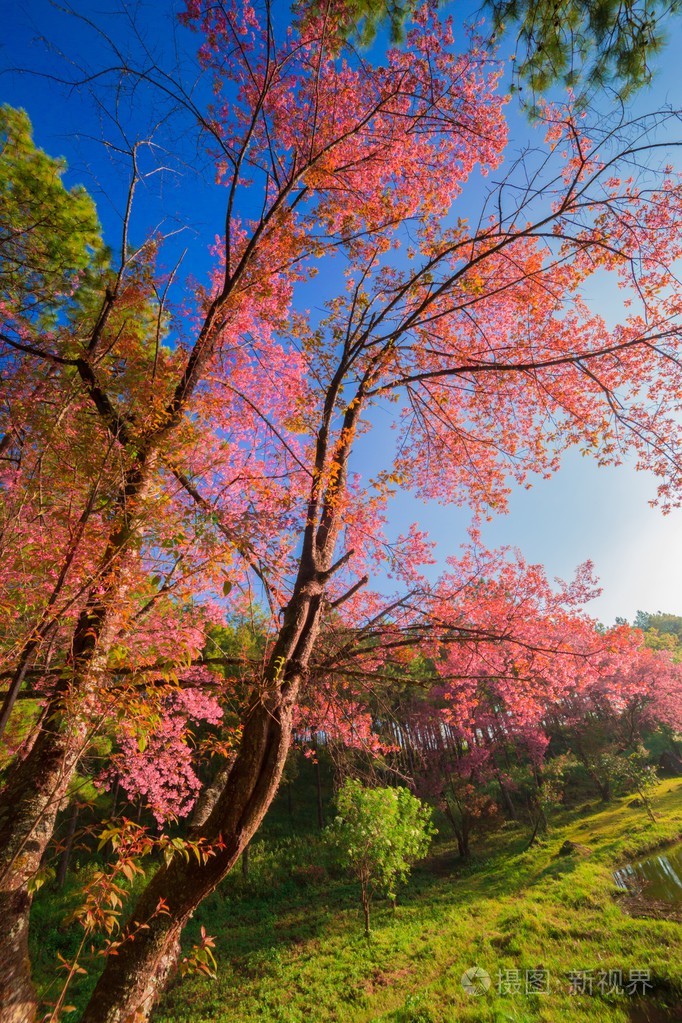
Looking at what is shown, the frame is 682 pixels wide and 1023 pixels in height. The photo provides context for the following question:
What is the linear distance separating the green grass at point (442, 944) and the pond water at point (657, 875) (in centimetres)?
49

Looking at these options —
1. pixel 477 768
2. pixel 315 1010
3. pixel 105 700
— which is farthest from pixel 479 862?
pixel 105 700

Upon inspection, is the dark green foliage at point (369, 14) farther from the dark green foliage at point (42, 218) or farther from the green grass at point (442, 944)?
the green grass at point (442, 944)

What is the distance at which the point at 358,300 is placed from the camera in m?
4.66

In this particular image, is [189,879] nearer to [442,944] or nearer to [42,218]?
[42,218]

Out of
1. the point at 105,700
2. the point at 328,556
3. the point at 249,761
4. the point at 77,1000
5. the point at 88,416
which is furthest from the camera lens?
the point at 77,1000

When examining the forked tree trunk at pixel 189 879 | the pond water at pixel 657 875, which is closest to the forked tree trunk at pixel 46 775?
the forked tree trunk at pixel 189 879

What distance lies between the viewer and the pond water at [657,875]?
1000cm

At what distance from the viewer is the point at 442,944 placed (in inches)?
364

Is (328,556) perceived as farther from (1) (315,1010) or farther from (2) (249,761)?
(1) (315,1010)

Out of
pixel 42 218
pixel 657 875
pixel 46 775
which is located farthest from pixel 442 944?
pixel 42 218

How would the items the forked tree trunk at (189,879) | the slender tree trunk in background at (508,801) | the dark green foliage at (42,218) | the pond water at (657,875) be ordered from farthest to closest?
the slender tree trunk in background at (508,801), the pond water at (657,875), the dark green foliage at (42,218), the forked tree trunk at (189,879)

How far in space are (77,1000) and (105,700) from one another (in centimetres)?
1074

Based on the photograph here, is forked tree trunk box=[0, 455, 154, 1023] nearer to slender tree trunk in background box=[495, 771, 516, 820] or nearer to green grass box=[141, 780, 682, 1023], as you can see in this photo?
green grass box=[141, 780, 682, 1023]

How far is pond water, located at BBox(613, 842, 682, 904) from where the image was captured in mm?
9995
